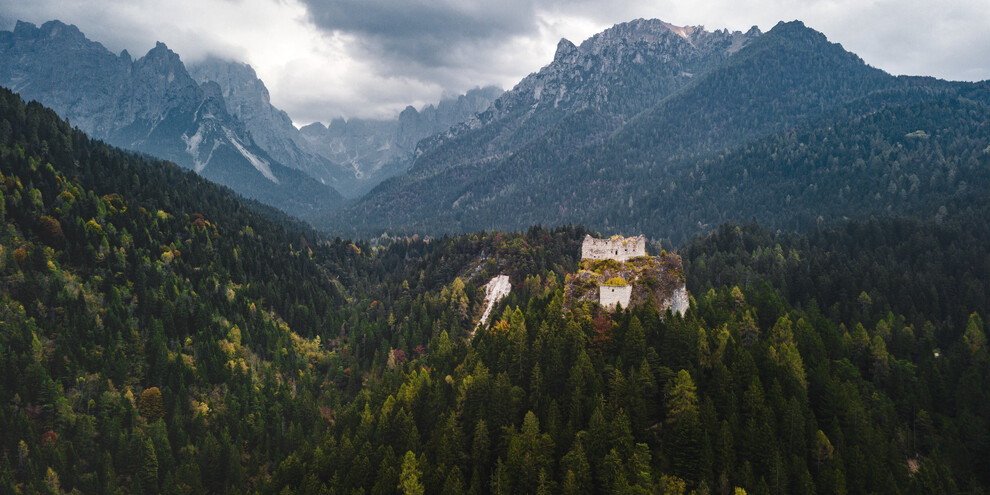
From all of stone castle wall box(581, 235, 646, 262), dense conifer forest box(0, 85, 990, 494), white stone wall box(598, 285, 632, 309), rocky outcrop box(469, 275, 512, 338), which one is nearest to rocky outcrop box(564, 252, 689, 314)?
white stone wall box(598, 285, 632, 309)

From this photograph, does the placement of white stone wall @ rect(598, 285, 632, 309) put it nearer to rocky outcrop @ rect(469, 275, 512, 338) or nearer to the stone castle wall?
the stone castle wall

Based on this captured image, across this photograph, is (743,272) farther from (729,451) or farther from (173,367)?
(173,367)

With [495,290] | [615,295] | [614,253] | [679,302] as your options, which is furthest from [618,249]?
[495,290]

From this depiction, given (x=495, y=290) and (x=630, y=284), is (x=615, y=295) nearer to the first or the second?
(x=630, y=284)

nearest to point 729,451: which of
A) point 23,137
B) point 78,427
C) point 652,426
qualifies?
point 652,426

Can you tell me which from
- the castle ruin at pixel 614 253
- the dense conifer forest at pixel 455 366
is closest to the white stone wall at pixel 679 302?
the dense conifer forest at pixel 455 366

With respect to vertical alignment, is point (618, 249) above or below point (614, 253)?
above
